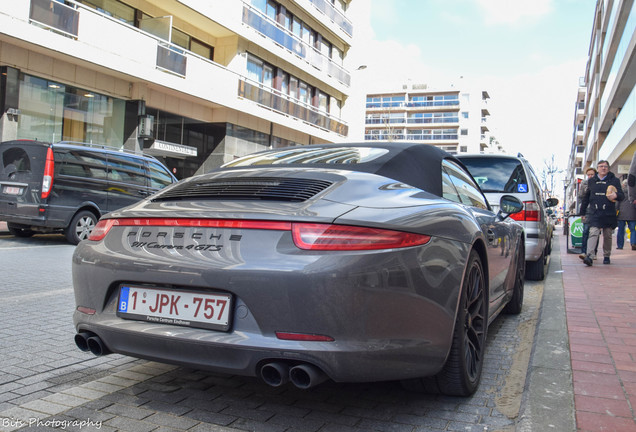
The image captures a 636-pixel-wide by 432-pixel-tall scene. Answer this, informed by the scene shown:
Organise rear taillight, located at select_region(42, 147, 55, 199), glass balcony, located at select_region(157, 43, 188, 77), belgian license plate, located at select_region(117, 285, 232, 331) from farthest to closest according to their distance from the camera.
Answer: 1. glass balcony, located at select_region(157, 43, 188, 77)
2. rear taillight, located at select_region(42, 147, 55, 199)
3. belgian license plate, located at select_region(117, 285, 232, 331)

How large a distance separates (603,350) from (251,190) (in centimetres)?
278

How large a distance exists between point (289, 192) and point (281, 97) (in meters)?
22.0

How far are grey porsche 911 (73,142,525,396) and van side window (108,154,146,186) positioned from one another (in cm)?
894

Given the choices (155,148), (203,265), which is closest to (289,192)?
(203,265)

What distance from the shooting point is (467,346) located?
115 inches

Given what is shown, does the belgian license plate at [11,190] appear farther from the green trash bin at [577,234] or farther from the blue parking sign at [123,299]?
the green trash bin at [577,234]

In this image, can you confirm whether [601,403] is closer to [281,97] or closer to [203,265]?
[203,265]

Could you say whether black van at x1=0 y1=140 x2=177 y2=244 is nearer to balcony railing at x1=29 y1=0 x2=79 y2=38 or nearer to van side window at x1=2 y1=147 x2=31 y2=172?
van side window at x1=2 y1=147 x2=31 y2=172

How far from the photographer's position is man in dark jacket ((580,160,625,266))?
9.58 metres

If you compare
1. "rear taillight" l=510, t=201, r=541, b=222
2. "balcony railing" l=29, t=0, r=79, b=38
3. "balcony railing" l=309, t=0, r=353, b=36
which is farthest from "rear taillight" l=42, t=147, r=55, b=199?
"balcony railing" l=309, t=0, r=353, b=36

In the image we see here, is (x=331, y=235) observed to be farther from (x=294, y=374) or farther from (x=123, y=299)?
(x=123, y=299)

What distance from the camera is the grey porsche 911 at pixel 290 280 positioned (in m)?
2.17

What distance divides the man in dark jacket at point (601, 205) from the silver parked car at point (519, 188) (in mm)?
2342

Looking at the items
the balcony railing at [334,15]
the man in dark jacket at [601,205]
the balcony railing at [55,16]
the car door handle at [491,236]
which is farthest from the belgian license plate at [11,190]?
the balcony railing at [334,15]
